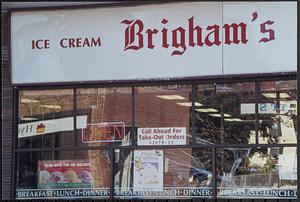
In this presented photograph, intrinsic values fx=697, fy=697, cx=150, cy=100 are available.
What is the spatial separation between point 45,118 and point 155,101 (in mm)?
2006

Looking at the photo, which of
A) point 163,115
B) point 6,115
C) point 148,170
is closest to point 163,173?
point 148,170

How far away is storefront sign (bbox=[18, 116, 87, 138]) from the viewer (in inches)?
477

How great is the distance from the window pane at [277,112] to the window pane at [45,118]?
3.31 m

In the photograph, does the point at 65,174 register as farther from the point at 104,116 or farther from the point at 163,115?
the point at 163,115

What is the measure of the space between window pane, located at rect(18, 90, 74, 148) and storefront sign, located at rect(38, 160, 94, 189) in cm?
34

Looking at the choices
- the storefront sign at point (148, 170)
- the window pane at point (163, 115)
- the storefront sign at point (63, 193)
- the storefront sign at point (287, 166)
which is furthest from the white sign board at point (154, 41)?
the storefront sign at point (63, 193)

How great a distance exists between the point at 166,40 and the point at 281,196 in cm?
318

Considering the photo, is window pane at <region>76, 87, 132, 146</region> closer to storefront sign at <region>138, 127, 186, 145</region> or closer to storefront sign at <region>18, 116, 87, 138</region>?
storefront sign at <region>18, 116, 87, 138</region>

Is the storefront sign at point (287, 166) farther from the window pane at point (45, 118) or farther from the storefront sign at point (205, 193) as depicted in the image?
the window pane at point (45, 118)

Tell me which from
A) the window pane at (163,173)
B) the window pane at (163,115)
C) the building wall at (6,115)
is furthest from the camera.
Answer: the building wall at (6,115)

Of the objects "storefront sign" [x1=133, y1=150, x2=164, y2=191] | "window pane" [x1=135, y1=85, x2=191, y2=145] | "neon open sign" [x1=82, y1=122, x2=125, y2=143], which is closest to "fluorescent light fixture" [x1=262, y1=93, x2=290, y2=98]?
"window pane" [x1=135, y1=85, x2=191, y2=145]

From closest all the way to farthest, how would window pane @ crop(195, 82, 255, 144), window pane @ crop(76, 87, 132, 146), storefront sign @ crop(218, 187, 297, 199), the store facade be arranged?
storefront sign @ crop(218, 187, 297, 199) < the store facade < window pane @ crop(195, 82, 255, 144) < window pane @ crop(76, 87, 132, 146)

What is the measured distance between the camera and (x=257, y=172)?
11.3 metres

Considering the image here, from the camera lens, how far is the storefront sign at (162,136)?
38.3 feet
